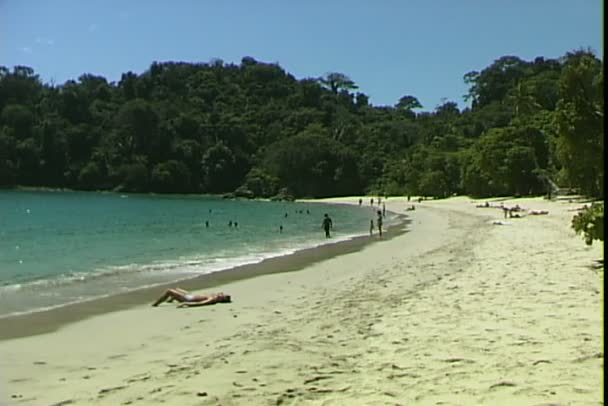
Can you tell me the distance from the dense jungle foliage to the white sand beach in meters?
72.8

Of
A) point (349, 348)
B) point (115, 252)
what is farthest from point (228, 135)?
point (349, 348)

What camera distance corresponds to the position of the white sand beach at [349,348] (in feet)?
20.0

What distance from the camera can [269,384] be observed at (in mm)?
6504

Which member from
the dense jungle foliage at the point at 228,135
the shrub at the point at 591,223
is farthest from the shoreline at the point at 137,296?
the dense jungle foliage at the point at 228,135

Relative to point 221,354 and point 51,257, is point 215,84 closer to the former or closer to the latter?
point 51,257

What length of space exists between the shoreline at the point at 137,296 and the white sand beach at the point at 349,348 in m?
0.53

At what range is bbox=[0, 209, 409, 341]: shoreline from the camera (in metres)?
11.8

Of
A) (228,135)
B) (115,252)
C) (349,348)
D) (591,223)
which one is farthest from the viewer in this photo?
(228,135)

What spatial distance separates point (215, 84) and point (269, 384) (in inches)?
5673

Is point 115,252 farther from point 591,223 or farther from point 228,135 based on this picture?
point 228,135

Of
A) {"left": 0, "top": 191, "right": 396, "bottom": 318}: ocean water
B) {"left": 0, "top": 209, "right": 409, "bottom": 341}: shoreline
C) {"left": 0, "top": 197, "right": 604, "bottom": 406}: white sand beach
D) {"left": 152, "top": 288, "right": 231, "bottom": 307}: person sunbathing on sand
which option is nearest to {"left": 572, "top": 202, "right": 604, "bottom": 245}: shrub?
{"left": 0, "top": 197, "right": 604, "bottom": 406}: white sand beach

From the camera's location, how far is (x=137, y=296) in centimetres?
1555

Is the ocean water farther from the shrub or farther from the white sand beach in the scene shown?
the shrub

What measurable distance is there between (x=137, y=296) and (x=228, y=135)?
112m
